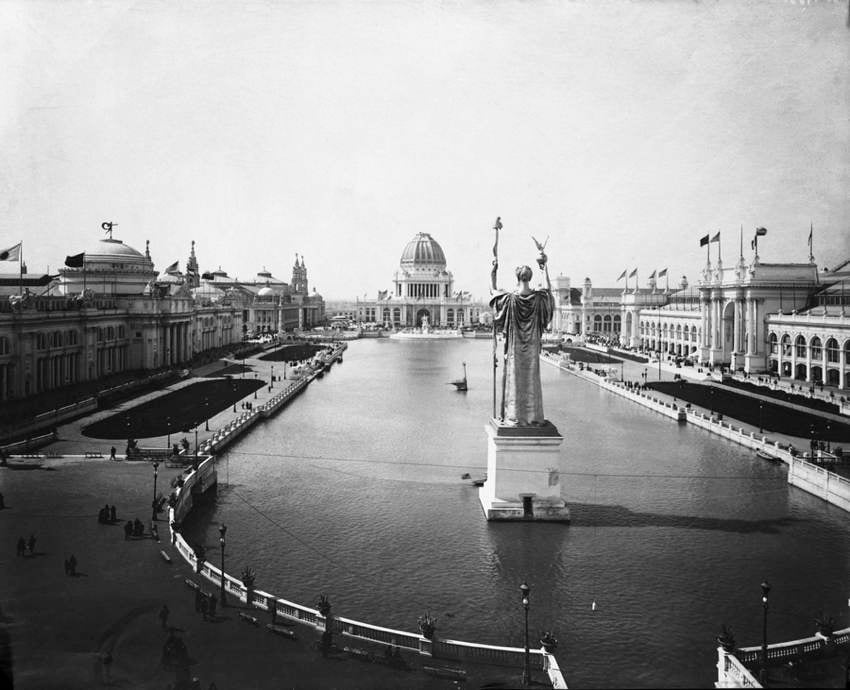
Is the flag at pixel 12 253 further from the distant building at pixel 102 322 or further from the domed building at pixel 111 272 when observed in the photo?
the domed building at pixel 111 272

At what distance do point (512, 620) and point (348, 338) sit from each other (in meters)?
131

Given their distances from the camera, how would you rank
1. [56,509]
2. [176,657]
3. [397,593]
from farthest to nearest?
1. [56,509]
2. [397,593]
3. [176,657]

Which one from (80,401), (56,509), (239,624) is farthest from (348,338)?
(239,624)

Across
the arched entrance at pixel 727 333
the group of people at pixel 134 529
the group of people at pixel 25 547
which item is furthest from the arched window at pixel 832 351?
the group of people at pixel 25 547

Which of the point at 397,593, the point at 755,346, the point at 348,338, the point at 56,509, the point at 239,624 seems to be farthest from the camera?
the point at 348,338

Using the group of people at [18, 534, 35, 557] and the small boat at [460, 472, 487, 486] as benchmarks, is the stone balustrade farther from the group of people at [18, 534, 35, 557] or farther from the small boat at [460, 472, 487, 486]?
the small boat at [460, 472, 487, 486]

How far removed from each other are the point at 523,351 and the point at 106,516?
16.0m

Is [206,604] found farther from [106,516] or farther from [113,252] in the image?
[113,252]

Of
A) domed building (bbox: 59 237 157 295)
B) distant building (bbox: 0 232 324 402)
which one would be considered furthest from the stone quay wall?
domed building (bbox: 59 237 157 295)

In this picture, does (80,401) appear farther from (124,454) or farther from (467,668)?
(467,668)

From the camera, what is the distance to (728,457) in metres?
38.2

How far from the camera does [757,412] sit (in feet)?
162

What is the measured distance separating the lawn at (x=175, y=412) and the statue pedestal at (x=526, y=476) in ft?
69.7

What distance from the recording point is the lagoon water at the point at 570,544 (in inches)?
690
